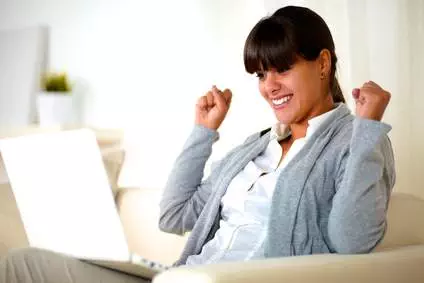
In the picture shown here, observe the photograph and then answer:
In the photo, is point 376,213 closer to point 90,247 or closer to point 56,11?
point 90,247

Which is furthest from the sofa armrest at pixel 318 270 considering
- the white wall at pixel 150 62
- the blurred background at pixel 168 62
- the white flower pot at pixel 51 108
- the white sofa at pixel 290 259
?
the white flower pot at pixel 51 108

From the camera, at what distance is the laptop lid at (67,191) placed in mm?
1420

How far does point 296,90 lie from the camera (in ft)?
5.07

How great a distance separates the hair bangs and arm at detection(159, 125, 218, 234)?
26 cm

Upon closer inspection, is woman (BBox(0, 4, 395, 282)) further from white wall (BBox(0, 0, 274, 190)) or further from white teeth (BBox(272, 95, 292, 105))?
white wall (BBox(0, 0, 274, 190))

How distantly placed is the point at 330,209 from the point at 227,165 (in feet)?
1.10

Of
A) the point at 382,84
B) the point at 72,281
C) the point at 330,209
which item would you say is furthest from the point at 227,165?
the point at 382,84

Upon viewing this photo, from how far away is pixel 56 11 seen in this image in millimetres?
3338

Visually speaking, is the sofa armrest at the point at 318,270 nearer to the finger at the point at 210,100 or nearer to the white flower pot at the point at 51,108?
the finger at the point at 210,100

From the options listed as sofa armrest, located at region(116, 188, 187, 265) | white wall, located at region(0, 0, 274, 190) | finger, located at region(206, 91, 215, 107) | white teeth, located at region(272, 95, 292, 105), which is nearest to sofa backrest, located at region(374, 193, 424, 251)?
white teeth, located at region(272, 95, 292, 105)

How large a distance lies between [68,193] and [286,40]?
0.53 m

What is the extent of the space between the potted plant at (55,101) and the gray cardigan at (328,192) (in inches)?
60.5

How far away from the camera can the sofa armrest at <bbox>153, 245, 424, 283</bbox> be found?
3.59ft

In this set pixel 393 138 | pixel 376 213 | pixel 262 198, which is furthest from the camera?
pixel 393 138
